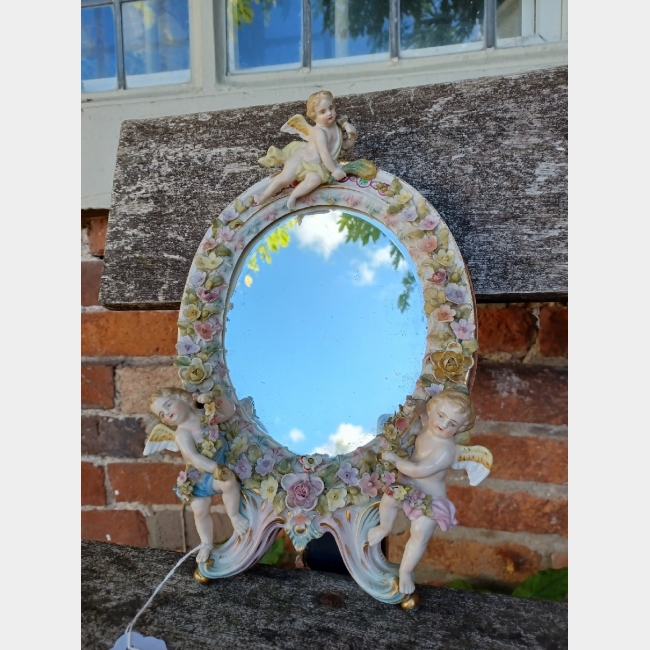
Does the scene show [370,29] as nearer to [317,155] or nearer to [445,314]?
[317,155]

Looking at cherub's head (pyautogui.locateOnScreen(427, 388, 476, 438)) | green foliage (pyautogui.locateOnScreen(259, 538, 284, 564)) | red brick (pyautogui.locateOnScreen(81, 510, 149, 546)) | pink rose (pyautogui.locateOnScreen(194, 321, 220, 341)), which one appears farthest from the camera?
red brick (pyautogui.locateOnScreen(81, 510, 149, 546))

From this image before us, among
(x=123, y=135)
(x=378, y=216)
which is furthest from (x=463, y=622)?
(x=123, y=135)

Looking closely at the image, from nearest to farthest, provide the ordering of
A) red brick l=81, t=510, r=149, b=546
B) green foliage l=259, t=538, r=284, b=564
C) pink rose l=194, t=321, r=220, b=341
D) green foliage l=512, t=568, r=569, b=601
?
pink rose l=194, t=321, r=220, b=341 → green foliage l=512, t=568, r=569, b=601 → green foliage l=259, t=538, r=284, b=564 → red brick l=81, t=510, r=149, b=546

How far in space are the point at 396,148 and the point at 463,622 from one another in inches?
19.6

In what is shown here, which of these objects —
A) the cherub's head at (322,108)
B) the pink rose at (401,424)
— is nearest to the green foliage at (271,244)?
the cherub's head at (322,108)

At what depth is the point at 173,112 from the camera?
855 millimetres

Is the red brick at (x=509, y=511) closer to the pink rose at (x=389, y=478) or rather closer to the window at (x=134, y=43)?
the pink rose at (x=389, y=478)

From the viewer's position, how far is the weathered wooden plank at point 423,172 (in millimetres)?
562

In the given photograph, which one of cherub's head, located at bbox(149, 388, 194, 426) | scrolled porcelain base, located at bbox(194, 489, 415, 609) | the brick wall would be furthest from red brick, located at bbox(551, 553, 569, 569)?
cherub's head, located at bbox(149, 388, 194, 426)

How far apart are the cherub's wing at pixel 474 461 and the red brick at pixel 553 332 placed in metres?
0.31

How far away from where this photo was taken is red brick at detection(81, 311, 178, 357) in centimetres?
85

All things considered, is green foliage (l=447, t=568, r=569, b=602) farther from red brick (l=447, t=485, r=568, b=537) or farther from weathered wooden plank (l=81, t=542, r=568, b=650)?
weathered wooden plank (l=81, t=542, r=568, b=650)

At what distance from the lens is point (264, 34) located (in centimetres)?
83

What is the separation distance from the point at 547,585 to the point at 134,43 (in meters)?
1.02
